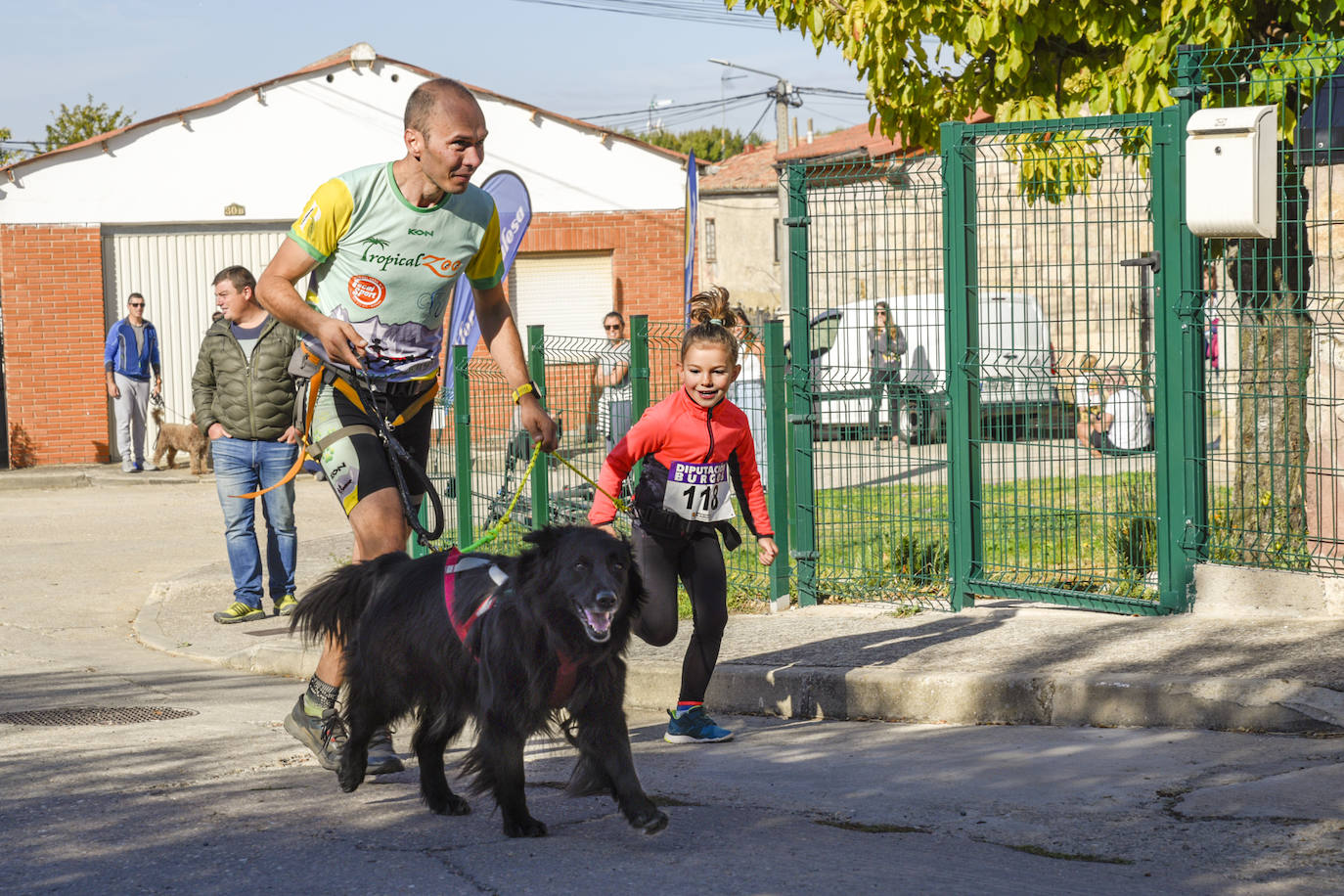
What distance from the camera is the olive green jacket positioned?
880 centimetres

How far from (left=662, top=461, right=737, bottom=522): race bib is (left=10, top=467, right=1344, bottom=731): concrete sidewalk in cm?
120

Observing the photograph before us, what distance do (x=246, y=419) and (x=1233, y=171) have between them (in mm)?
5774

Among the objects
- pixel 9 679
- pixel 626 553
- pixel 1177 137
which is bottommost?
pixel 9 679

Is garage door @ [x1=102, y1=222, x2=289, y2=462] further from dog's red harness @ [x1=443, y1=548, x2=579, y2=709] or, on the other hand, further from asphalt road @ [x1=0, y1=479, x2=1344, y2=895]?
dog's red harness @ [x1=443, y1=548, x2=579, y2=709]

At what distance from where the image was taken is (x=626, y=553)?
166 inches

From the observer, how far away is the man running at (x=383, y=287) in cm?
484

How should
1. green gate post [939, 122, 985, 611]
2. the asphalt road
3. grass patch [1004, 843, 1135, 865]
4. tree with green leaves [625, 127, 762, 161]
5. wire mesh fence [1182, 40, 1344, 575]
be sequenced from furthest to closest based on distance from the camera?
tree with green leaves [625, 127, 762, 161], green gate post [939, 122, 985, 611], wire mesh fence [1182, 40, 1344, 575], grass patch [1004, 843, 1135, 865], the asphalt road

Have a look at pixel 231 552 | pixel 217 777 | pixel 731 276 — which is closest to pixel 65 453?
pixel 231 552

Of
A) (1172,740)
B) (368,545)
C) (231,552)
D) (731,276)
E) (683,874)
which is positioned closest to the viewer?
(683,874)

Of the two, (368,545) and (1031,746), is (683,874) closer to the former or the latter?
(368,545)

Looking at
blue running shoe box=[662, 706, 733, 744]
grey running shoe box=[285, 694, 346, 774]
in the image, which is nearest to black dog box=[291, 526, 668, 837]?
grey running shoe box=[285, 694, 346, 774]

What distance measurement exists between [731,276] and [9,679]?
35692 millimetres

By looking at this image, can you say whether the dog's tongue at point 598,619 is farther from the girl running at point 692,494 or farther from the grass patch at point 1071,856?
the girl running at point 692,494

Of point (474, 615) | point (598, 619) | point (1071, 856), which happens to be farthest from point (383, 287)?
point (1071, 856)
